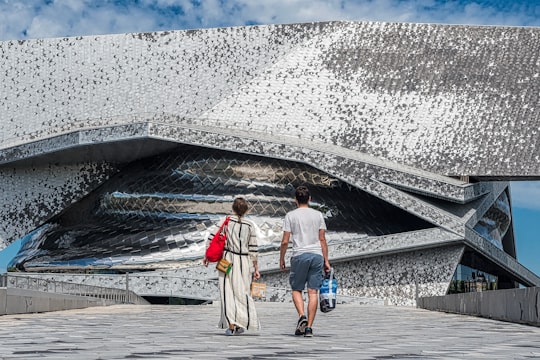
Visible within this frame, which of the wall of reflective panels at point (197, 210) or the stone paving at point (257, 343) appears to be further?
the wall of reflective panels at point (197, 210)

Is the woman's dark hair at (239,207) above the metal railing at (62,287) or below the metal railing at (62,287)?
above

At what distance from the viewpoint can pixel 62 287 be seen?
18734mm

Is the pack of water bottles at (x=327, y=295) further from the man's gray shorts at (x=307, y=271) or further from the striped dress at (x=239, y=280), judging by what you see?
the striped dress at (x=239, y=280)

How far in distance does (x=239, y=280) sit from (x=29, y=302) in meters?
5.42

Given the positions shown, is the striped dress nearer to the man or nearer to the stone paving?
the stone paving

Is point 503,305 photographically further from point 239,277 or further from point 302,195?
point 239,277

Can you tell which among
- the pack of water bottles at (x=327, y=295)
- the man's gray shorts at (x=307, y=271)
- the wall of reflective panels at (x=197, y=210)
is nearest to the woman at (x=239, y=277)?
the man's gray shorts at (x=307, y=271)

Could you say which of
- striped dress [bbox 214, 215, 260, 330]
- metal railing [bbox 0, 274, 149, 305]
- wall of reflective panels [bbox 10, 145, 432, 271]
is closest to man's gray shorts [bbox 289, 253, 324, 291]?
striped dress [bbox 214, 215, 260, 330]

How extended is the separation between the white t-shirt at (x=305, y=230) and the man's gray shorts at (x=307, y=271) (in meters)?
0.07

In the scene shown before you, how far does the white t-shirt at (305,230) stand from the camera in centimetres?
912

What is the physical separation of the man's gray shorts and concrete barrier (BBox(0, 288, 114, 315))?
4943 millimetres

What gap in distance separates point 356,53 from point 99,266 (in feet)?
43.6

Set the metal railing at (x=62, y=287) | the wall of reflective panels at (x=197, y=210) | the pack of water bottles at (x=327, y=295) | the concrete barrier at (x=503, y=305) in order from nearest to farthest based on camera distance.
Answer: the pack of water bottles at (x=327, y=295)
the concrete barrier at (x=503, y=305)
the metal railing at (x=62, y=287)
the wall of reflective panels at (x=197, y=210)

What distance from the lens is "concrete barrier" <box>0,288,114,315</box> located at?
41.0 ft
